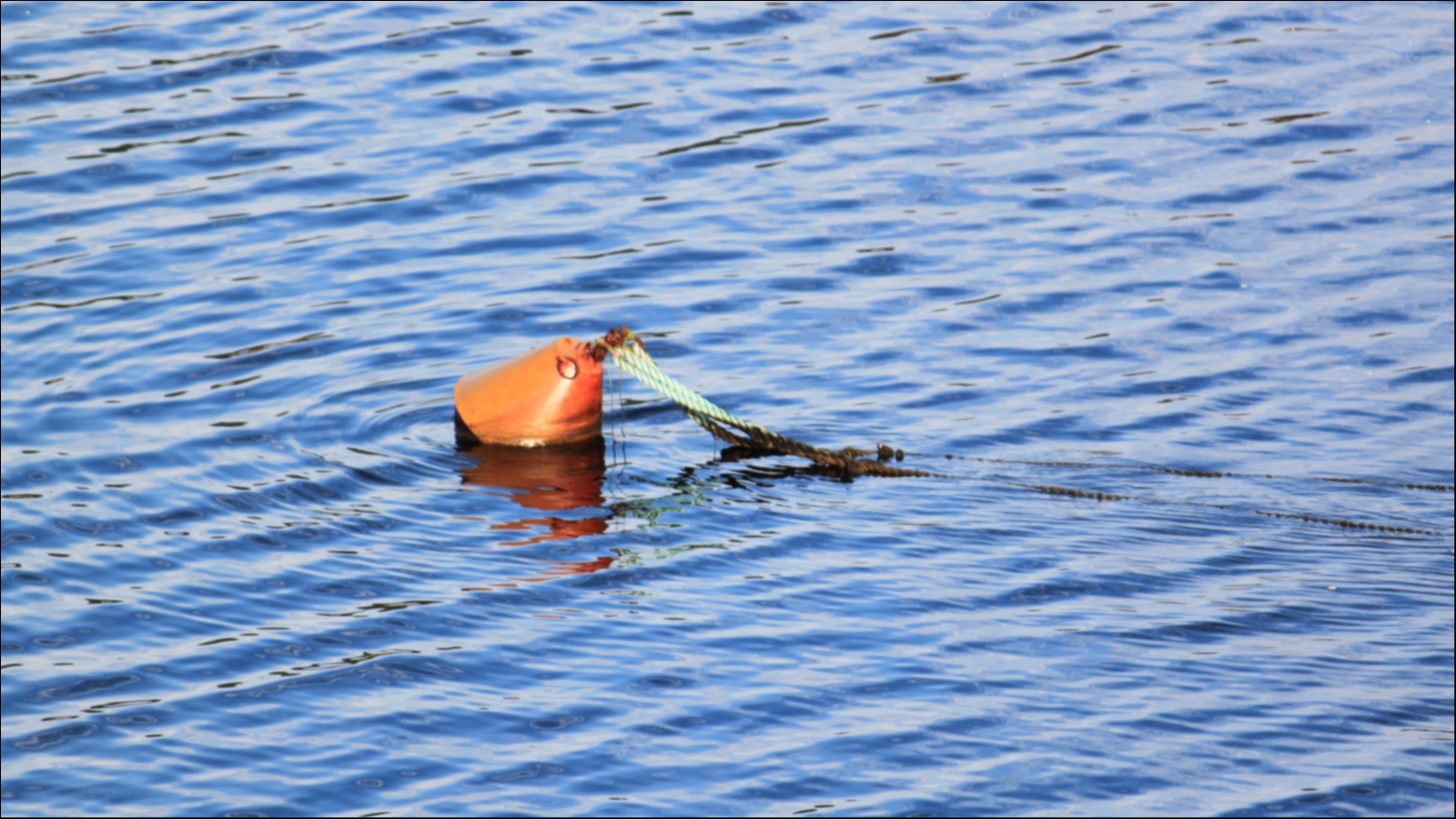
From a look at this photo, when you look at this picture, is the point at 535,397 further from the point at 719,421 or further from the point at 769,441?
the point at 769,441

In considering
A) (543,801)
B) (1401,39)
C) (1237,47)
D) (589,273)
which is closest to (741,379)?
(589,273)

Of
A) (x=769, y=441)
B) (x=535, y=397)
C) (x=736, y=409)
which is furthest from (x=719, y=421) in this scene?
(x=535, y=397)

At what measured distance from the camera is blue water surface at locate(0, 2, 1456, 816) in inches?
263

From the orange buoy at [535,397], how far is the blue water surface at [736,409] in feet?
0.69

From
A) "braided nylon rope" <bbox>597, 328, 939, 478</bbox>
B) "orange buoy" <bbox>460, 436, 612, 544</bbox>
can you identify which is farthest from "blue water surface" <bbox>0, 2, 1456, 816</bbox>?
"braided nylon rope" <bbox>597, 328, 939, 478</bbox>

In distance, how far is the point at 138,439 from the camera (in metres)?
9.68

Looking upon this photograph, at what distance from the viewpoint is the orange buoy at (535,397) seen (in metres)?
9.40

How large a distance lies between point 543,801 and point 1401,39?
14518 millimetres

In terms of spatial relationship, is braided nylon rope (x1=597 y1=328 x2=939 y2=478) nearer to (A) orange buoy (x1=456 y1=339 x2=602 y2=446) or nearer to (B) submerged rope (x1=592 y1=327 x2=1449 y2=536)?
(B) submerged rope (x1=592 y1=327 x2=1449 y2=536)

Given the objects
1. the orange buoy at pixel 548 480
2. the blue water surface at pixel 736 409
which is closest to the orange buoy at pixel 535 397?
the orange buoy at pixel 548 480

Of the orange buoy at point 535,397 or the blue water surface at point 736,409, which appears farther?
the orange buoy at point 535,397

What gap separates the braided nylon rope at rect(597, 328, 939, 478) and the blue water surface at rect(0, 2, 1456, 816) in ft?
0.50

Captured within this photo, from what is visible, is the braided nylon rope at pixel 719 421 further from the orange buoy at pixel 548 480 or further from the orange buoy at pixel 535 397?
the orange buoy at pixel 548 480

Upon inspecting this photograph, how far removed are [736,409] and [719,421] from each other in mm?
553
